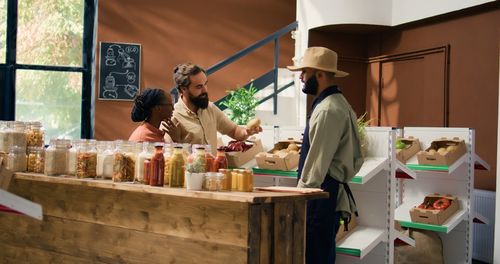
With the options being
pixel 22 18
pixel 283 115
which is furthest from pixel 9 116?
pixel 283 115

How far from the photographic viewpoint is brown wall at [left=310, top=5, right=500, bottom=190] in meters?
7.32

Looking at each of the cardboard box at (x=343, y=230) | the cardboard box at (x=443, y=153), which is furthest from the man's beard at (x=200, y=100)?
the cardboard box at (x=443, y=153)

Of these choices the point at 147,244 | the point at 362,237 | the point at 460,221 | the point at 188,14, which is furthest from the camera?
the point at 188,14

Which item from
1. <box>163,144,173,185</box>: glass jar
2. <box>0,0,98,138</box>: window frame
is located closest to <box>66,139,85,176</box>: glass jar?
<box>163,144,173,185</box>: glass jar

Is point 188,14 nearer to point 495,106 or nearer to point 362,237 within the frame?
point 495,106

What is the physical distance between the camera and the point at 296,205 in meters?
3.09

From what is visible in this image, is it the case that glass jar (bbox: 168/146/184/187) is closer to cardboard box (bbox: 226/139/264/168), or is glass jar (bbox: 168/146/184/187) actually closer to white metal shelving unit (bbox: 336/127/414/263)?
white metal shelving unit (bbox: 336/127/414/263)

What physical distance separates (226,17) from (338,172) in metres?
6.69

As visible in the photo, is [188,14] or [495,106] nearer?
[495,106]

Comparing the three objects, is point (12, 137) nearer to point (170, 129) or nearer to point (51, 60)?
point (170, 129)

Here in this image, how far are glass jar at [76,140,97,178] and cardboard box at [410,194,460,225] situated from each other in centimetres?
307

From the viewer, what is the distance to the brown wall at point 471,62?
7.32 metres

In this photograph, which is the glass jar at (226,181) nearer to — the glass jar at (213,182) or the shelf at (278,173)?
the glass jar at (213,182)

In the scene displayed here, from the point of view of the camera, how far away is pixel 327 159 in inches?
147
